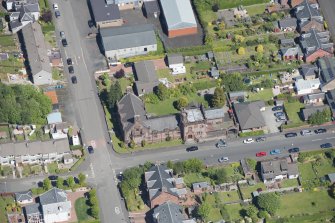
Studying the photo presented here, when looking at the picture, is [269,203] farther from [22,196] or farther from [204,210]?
[22,196]

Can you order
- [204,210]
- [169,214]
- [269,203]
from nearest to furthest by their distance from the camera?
[169,214] → [204,210] → [269,203]

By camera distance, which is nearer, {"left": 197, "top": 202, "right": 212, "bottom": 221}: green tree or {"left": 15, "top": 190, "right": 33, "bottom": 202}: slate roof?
{"left": 197, "top": 202, "right": 212, "bottom": 221}: green tree

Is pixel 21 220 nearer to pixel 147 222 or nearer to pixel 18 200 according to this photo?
pixel 18 200

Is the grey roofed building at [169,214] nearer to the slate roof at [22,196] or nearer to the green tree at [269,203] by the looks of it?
the green tree at [269,203]

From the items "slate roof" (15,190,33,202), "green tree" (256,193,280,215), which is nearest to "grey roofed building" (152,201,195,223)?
"green tree" (256,193,280,215)

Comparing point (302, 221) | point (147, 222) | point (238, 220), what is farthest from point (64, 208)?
point (302, 221)

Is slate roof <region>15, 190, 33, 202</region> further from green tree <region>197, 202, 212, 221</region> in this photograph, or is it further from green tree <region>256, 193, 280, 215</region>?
green tree <region>256, 193, 280, 215</region>

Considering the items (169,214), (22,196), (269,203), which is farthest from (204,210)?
(22,196)
